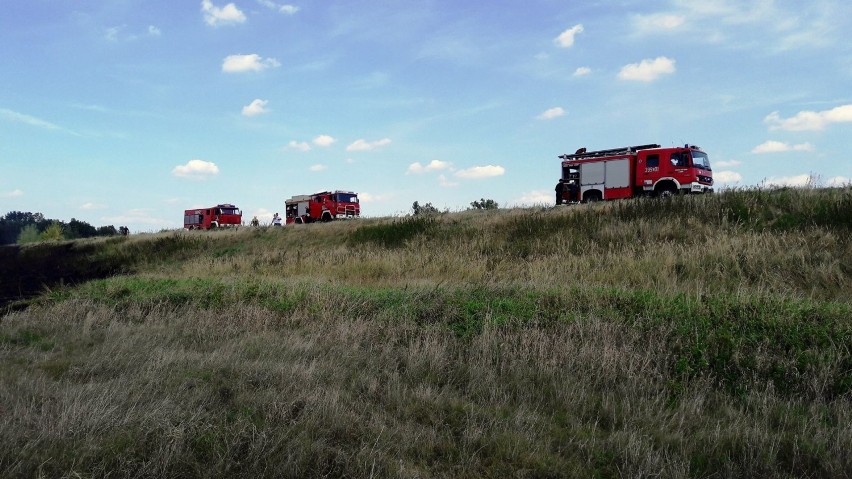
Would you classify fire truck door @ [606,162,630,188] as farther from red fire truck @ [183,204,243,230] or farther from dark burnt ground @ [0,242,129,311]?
red fire truck @ [183,204,243,230]

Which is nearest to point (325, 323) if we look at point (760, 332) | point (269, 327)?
point (269, 327)

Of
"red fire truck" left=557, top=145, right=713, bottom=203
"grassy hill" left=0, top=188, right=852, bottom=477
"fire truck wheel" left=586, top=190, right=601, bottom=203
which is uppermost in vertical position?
"red fire truck" left=557, top=145, right=713, bottom=203

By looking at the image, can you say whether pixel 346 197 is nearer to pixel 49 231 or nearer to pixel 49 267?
pixel 49 267

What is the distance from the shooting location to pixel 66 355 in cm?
646

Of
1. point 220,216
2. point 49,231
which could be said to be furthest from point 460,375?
point 49,231

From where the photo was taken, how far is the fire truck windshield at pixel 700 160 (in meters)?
21.4

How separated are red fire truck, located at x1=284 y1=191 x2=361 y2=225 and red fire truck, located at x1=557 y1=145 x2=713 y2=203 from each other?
52.1ft

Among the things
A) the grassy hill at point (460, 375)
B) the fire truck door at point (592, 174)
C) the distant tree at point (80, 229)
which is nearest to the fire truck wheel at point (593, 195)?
the fire truck door at point (592, 174)

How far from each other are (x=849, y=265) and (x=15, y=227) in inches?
6341

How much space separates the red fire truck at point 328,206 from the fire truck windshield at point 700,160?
21141mm

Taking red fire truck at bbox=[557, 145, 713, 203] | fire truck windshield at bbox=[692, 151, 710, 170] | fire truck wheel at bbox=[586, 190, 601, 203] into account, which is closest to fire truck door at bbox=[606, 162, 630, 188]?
red fire truck at bbox=[557, 145, 713, 203]

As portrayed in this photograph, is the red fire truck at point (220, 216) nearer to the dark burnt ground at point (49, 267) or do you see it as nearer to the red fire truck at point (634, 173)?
the dark burnt ground at point (49, 267)

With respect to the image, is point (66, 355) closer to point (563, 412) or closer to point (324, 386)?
point (324, 386)

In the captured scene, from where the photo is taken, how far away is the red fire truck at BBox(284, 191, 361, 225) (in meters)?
35.9
